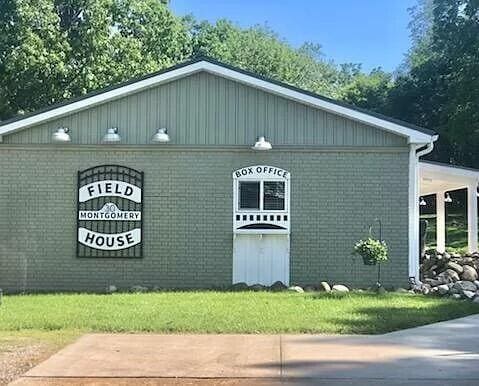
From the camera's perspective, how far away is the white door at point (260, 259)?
15.4 m

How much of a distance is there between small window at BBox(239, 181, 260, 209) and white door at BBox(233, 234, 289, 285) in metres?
0.63

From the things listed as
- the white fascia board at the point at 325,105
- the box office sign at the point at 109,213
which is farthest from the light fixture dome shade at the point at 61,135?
the white fascia board at the point at 325,105

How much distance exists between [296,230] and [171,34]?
23.0 m

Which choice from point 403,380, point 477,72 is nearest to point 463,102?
point 477,72

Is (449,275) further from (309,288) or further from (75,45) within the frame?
(75,45)

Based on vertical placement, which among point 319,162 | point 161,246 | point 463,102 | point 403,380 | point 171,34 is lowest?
point 403,380

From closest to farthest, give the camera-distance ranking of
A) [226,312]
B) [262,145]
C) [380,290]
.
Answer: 1. [226,312]
2. [380,290]
3. [262,145]

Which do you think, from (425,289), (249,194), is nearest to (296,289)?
(249,194)

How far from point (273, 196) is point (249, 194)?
50cm

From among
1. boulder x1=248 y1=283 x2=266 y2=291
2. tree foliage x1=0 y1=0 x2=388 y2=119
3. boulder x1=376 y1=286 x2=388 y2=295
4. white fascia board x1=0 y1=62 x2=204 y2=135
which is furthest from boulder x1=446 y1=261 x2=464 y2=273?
tree foliage x1=0 y1=0 x2=388 y2=119

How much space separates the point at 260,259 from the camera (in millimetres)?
15461

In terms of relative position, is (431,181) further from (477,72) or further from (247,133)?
(477,72)

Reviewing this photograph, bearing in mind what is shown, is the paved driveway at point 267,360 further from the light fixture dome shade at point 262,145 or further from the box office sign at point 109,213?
the light fixture dome shade at point 262,145

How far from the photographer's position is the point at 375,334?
10.1 meters
